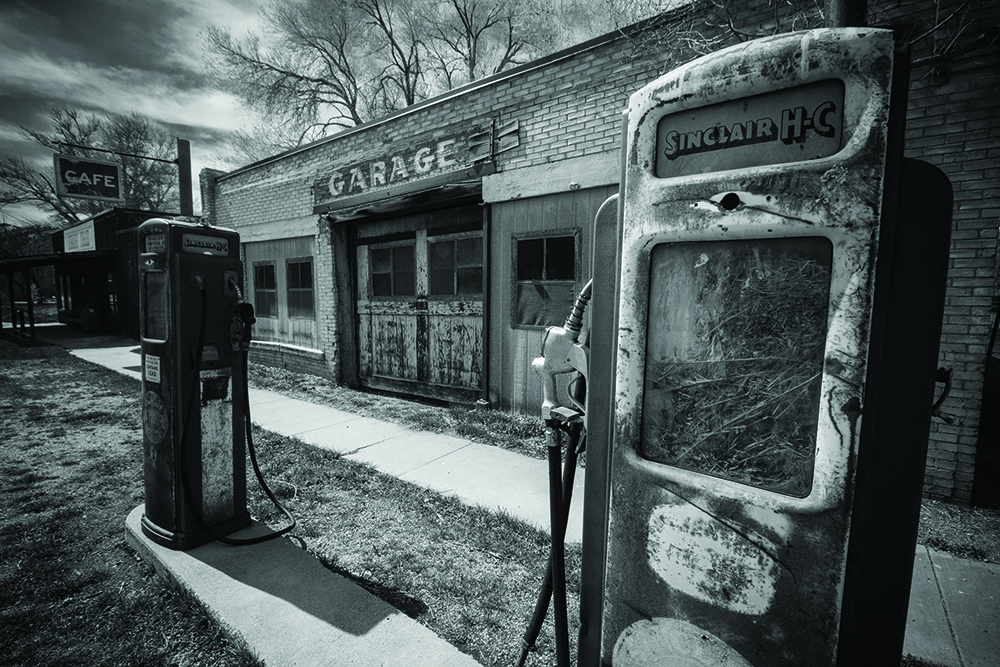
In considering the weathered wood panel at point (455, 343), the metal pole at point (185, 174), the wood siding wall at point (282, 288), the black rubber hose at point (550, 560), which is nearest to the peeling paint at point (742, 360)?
the black rubber hose at point (550, 560)

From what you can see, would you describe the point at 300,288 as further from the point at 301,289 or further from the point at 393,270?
the point at 393,270

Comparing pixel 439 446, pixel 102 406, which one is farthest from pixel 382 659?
pixel 102 406

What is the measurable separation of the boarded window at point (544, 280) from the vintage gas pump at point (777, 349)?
3806 millimetres

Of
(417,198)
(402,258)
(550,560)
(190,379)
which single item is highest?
(417,198)

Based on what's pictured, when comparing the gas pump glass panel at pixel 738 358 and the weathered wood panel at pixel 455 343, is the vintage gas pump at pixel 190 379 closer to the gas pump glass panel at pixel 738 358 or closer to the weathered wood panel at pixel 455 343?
the gas pump glass panel at pixel 738 358

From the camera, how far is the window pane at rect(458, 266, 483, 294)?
19.8ft

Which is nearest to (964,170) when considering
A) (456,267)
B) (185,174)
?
(456,267)

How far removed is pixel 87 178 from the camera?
37.3 ft

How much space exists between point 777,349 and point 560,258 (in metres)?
4.14

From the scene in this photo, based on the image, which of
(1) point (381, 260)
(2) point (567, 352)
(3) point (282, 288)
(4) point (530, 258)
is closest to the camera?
(2) point (567, 352)

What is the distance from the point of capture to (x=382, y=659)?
77.7 inches

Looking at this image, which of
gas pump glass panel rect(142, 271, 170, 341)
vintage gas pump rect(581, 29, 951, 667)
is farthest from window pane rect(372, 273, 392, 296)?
vintage gas pump rect(581, 29, 951, 667)

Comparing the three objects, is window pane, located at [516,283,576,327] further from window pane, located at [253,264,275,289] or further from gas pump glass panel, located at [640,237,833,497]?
window pane, located at [253,264,275,289]

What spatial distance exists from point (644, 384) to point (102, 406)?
26.1 ft
